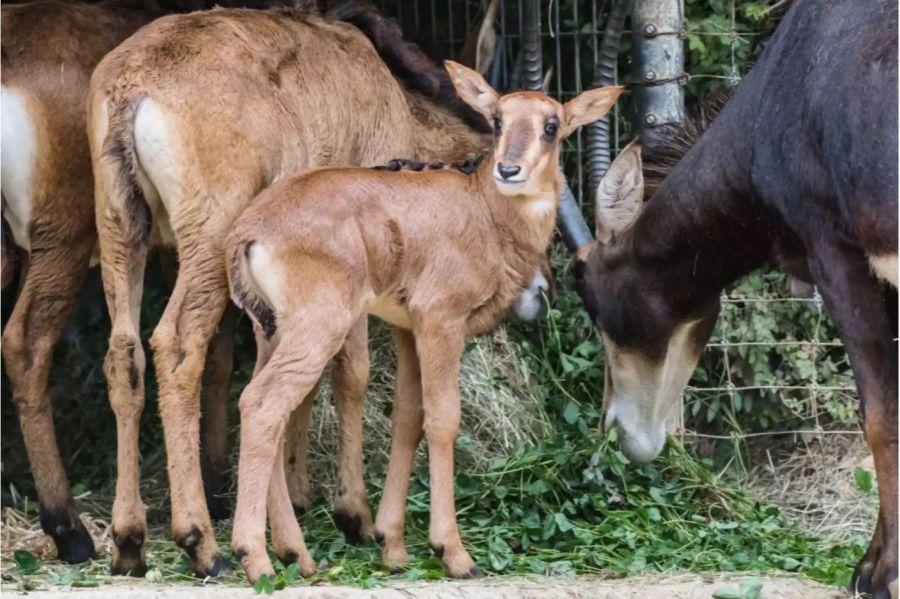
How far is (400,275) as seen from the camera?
21.0 ft

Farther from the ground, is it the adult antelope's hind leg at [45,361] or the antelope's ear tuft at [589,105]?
the antelope's ear tuft at [589,105]

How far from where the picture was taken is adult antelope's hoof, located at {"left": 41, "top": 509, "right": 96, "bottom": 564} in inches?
287

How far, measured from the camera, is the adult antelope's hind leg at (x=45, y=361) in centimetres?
727

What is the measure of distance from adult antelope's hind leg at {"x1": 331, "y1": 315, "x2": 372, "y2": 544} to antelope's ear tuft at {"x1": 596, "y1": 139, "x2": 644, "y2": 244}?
120 cm

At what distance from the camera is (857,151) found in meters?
5.71

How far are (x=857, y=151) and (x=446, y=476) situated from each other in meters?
1.95

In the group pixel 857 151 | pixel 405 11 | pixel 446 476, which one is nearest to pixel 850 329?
pixel 857 151

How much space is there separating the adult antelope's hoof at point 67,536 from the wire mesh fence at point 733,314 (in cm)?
292

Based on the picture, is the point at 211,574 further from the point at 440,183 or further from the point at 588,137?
the point at 588,137

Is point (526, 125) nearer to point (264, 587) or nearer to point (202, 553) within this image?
point (264, 587)

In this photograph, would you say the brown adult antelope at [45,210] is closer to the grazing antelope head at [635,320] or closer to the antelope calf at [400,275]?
the antelope calf at [400,275]

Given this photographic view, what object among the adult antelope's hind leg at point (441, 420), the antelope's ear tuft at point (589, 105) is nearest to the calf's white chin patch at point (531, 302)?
the antelope's ear tuft at point (589, 105)

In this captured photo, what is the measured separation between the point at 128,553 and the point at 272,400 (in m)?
1.11

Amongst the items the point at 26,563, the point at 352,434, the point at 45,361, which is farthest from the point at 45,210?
the point at 352,434
